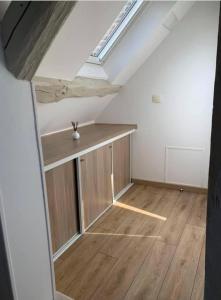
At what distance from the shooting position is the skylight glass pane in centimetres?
233

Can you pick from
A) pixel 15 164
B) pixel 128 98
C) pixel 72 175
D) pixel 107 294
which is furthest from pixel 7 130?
pixel 128 98

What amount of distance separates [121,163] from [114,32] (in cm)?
157

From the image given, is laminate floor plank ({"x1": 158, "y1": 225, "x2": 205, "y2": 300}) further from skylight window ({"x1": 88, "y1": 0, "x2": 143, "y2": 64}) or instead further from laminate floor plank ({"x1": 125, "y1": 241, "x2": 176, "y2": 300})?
Result: skylight window ({"x1": 88, "y1": 0, "x2": 143, "y2": 64})

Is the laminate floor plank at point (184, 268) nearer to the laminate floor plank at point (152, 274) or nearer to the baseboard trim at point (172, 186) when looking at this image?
the laminate floor plank at point (152, 274)

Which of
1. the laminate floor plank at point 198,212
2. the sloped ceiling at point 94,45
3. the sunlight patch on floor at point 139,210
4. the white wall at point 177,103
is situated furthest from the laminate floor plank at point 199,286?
the sloped ceiling at point 94,45

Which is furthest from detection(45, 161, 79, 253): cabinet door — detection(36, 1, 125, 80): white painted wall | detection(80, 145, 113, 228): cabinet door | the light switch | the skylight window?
the light switch

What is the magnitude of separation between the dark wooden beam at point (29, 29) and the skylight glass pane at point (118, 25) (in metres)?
1.59

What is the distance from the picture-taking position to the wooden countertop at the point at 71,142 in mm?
1848

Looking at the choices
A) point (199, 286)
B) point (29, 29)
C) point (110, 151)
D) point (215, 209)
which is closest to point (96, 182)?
point (110, 151)

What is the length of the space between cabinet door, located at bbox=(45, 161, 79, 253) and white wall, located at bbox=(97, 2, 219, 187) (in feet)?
4.97

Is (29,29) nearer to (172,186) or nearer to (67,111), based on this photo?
(67,111)

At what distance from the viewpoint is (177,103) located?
3.03 metres

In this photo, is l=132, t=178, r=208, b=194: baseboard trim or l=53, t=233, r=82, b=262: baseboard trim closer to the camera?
l=53, t=233, r=82, b=262: baseboard trim

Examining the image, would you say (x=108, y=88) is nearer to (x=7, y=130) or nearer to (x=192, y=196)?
(x=192, y=196)
